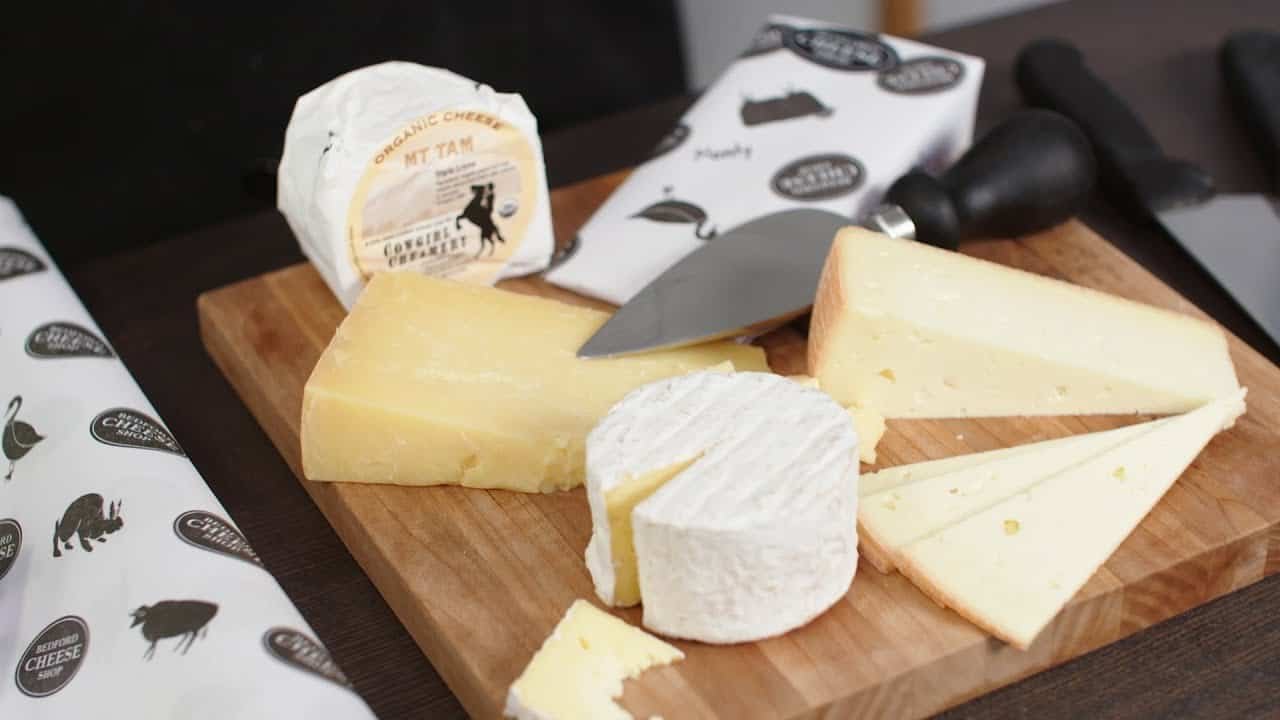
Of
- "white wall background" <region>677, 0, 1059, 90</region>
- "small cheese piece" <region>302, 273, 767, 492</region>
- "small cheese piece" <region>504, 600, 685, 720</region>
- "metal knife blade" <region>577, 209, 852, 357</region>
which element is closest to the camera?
"small cheese piece" <region>504, 600, 685, 720</region>

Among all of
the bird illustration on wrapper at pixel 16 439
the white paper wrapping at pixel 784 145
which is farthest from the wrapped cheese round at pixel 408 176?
the bird illustration on wrapper at pixel 16 439

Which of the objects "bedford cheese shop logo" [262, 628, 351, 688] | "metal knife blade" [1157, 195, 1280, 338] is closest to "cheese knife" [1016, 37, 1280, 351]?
"metal knife blade" [1157, 195, 1280, 338]

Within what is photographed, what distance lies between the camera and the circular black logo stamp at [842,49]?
1963mm

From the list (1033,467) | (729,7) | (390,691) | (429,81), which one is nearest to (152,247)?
(429,81)

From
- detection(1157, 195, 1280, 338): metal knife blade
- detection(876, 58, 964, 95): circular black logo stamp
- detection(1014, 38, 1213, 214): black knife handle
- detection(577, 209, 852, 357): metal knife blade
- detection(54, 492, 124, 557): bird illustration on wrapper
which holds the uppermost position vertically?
detection(54, 492, 124, 557): bird illustration on wrapper

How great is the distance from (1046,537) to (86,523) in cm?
91

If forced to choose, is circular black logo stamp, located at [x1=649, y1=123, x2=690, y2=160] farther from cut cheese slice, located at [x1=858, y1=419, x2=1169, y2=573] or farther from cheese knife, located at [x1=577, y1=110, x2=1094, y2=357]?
cut cheese slice, located at [x1=858, y1=419, x2=1169, y2=573]

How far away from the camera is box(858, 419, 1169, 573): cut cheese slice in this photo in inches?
51.9

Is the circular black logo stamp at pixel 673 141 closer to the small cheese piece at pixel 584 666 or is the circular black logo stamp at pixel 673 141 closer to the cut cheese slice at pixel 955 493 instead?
the cut cheese slice at pixel 955 493

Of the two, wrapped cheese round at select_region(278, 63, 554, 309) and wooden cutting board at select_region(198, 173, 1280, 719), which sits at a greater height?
wrapped cheese round at select_region(278, 63, 554, 309)

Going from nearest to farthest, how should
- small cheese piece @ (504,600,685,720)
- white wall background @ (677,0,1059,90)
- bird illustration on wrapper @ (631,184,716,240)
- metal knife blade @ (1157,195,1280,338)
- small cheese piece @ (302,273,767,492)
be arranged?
small cheese piece @ (504,600,685,720) < small cheese piece @ (302,273,767,492) < metal knife blade @ (1157,195,1280,338) < bird illustration on wrapper @ (631,184,716,240) < white wall background @ (677,0,1059,90)

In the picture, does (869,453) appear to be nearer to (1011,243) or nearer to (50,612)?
(1011,243)

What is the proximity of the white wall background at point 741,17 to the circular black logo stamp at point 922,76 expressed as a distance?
1.43 meters

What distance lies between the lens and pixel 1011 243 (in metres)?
1.79
